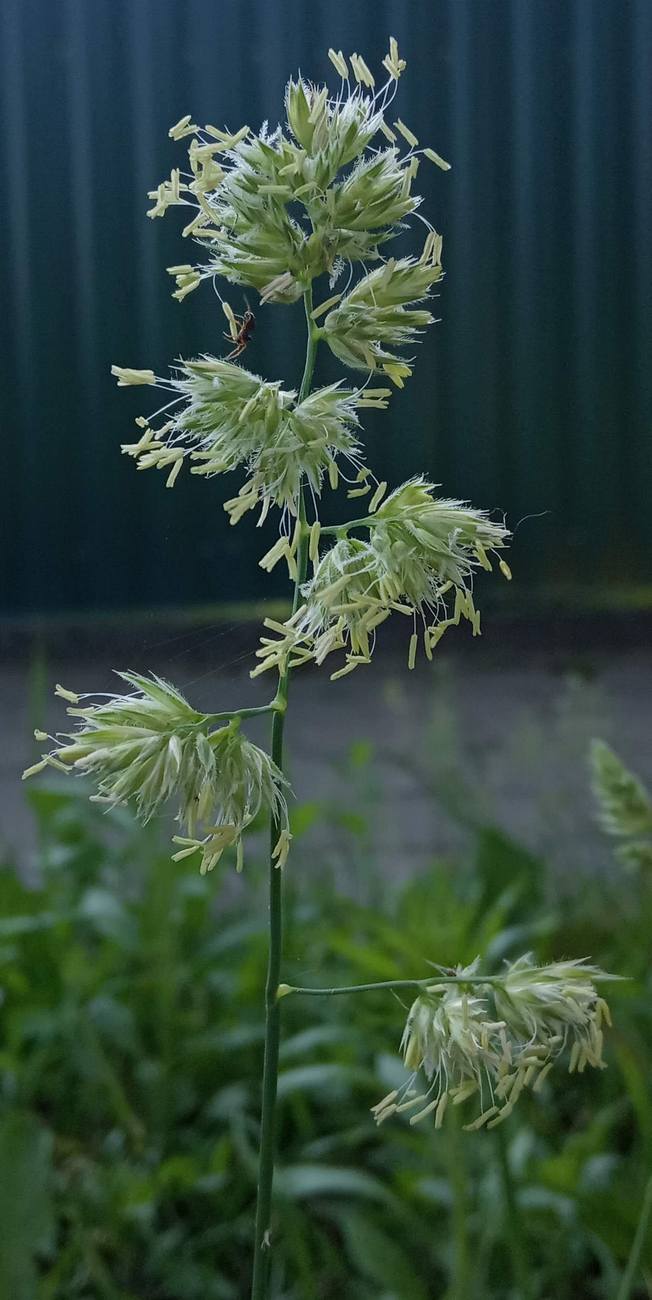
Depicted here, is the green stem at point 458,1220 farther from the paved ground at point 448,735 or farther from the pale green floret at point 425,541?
the paved ground at point 448,735

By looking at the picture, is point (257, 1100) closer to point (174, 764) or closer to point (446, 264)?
point (174, 764)

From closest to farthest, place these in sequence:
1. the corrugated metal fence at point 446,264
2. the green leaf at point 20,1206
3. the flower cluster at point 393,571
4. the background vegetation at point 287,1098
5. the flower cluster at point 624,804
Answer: the flower cluster at point 393,571
the flower cluster at point 624,804
the green leaf at point 20,1206
the background vegetation at point 287,1098
the corrugated metal fence at point 446,264

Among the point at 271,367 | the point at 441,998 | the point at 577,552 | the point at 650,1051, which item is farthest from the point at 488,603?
the point at 441,998

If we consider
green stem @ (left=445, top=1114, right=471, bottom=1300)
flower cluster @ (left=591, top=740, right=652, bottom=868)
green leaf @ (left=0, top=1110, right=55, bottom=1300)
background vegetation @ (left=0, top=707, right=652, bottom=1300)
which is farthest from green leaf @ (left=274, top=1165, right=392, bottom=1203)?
flower cluster @ (left=591, top=740, right=652, bottom=868)


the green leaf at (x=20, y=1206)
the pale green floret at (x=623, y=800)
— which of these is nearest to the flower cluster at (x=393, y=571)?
the pale green floret at (x=623, y=800)

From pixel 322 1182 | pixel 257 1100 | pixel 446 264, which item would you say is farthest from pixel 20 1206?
pixel 446 264

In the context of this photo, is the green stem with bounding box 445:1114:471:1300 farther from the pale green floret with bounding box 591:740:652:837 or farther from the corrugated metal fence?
the corrugated metal fence
